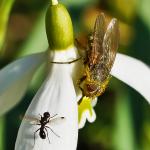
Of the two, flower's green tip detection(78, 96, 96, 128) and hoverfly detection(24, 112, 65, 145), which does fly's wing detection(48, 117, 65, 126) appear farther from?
flower's green tip detection(78, 96, 96, 128)

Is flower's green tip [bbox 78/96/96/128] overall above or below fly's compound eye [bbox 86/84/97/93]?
below

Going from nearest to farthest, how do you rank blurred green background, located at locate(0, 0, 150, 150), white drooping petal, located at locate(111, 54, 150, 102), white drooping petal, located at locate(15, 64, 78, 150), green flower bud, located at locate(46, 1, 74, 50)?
white drooping petal, located at locate(15, 64, 78, 150) < green flower bud, located at locate(46, 1, 74, 50) < white drooping petal, located at locate(111, 54, 150, 102) < blurred green background, located at locate(0, 0, 150, 150)

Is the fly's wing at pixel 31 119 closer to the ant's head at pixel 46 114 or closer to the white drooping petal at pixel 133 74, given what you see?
the ant's head at pixel 46 114

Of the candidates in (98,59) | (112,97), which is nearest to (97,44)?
(98,59)

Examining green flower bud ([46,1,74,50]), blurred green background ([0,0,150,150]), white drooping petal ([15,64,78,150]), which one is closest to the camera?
white drooping petal ([15,64,78,150])

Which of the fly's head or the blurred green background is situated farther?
the blurred green background

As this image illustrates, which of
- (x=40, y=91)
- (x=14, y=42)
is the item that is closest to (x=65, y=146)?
(x=40, y=91)

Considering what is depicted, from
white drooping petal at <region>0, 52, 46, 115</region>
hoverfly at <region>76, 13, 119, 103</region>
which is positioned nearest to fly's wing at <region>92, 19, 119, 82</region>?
hoverfly at <region>76, 13, 119, 103</region>

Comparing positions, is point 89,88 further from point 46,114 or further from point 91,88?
point 46,114
